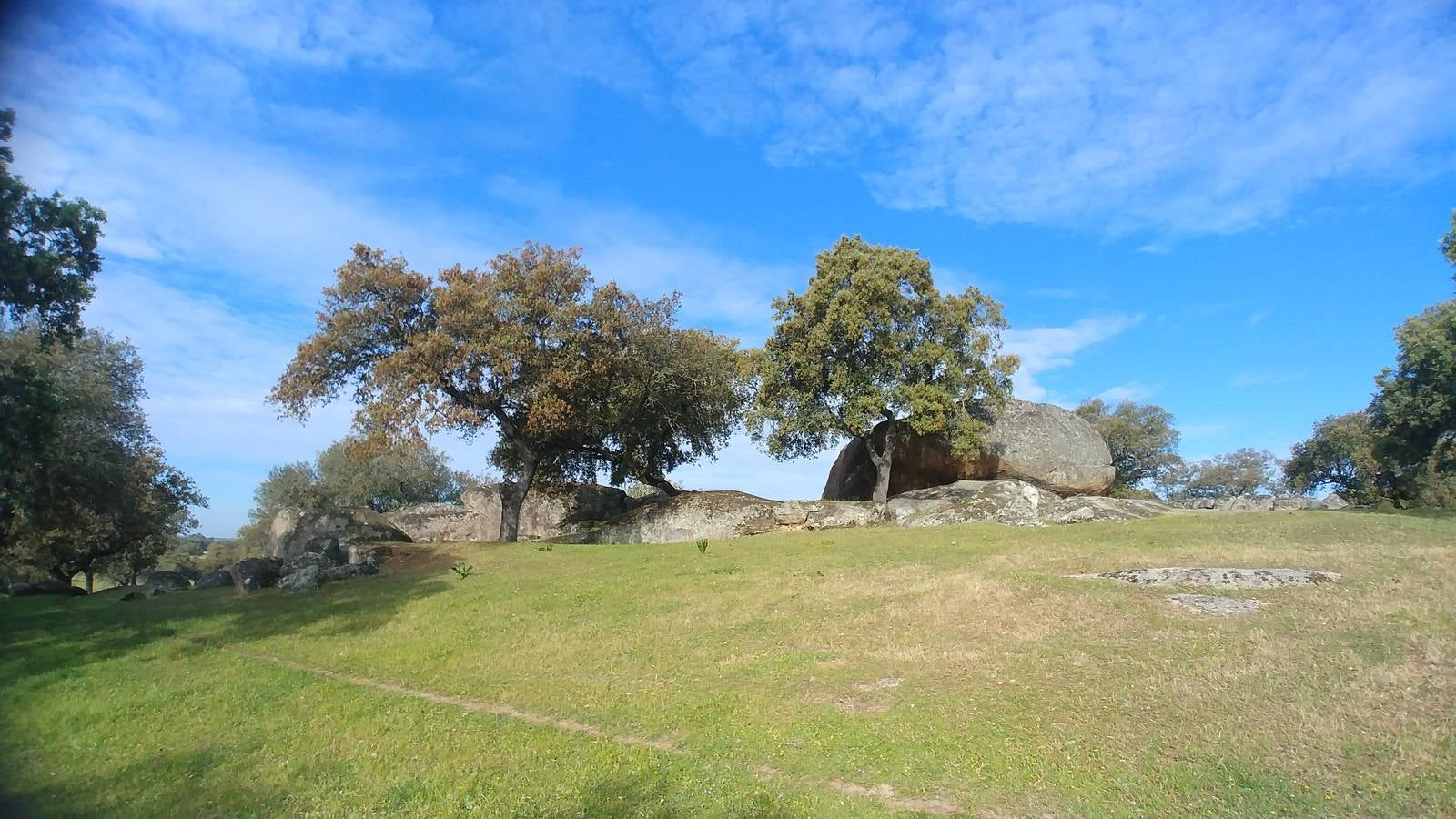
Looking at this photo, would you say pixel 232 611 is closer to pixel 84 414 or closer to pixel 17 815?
pixel 17 815

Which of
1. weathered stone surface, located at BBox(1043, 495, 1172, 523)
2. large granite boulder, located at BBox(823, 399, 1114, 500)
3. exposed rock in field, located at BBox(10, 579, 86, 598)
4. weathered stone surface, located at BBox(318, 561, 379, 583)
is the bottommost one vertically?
exposed rock in field, located at BBox(10, 579, 86, 598)

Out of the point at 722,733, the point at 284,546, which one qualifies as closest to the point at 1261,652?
the point at 722,733

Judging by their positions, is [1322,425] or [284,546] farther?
[1322,425]

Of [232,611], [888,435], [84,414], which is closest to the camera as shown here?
[232,611]

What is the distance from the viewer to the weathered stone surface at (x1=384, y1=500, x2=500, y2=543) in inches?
1663

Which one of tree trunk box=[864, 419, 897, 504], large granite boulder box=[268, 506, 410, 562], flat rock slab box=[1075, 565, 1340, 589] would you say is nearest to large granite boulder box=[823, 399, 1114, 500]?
tree trunk box=[864, 419, 897, 504]

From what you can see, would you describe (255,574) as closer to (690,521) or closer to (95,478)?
(95,478)

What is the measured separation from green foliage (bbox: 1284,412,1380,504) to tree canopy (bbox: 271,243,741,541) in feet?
167

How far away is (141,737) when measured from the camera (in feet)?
37.0

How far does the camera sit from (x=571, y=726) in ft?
34.9

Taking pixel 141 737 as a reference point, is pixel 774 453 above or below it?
above

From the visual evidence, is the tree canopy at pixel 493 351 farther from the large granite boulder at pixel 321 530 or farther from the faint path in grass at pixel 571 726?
the faint path in grass at pixel 571 726

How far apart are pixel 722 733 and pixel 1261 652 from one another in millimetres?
7460

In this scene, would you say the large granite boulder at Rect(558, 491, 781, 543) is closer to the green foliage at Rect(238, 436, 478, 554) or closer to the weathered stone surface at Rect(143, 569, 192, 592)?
the weathered stone surface at Rect(143, 569, 192, 592)
